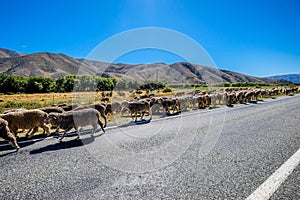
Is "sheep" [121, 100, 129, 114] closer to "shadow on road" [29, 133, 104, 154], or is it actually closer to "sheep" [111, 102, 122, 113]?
"sheep" [111, 102, 122, 113]

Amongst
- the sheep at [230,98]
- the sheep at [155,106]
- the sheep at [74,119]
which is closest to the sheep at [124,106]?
the sheep at [155,106]

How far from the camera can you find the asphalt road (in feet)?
12.5

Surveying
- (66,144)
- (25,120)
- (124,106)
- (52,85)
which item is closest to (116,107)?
(124,106)

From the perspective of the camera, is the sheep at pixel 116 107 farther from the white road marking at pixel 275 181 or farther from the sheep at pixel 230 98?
the sheep at pixel 230 98

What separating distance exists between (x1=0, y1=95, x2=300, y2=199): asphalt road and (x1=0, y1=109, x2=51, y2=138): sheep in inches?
40.2

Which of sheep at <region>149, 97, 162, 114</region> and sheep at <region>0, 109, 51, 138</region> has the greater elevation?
sheep at <region>0, 109, 51, 138</region>

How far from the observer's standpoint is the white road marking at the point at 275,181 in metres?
3.69

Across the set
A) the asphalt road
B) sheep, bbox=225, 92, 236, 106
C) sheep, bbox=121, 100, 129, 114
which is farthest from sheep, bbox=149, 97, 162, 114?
sheep, bbox=225, 92, 236, 106

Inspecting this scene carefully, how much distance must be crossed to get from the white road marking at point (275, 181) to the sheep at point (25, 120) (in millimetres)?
7199

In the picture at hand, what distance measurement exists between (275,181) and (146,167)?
273cm

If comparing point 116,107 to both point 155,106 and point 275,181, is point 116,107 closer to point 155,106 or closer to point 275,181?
point 155,106

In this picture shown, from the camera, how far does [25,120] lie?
776cm

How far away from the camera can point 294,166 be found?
509cm

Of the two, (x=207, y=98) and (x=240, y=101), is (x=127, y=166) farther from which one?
(x=240, y=101)
